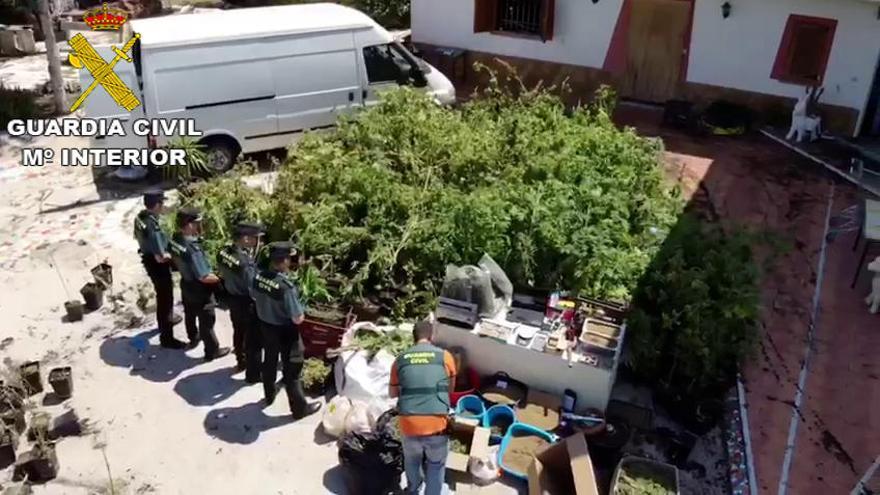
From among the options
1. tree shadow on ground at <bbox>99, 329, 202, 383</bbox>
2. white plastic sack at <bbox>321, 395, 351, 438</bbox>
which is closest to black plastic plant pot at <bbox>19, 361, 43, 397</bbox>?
tree shadow on ground at <bbox>99, 329, 202, 383</bbox>

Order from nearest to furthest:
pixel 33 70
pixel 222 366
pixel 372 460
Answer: pixel 372 460, pixel 222 366, pixel 33 70

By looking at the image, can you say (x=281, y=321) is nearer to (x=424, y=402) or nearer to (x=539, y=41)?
(x=424, y=402)

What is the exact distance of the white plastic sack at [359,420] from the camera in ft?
22.7

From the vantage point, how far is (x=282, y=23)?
11.8m

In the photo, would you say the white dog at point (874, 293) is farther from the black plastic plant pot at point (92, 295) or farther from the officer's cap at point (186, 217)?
the black plastic plant pot at point (92, 295)

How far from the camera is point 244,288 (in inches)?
296

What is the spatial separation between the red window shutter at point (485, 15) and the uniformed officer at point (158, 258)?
30.3ft

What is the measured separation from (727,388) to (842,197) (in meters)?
5.81

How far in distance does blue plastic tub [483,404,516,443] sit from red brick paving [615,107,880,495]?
228cm

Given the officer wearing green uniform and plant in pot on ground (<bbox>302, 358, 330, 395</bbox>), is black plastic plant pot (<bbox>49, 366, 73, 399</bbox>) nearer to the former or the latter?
plant in pot on ground (<bbox>302, 358, 330, 395</bbox>)

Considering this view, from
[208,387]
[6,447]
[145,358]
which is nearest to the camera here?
[6,447]

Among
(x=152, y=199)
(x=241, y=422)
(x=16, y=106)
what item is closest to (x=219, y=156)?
(x=152, y=199)

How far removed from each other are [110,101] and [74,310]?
372cm

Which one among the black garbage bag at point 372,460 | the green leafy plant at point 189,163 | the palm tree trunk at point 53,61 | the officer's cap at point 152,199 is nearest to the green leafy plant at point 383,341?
the black garbage bag at point 372,460
